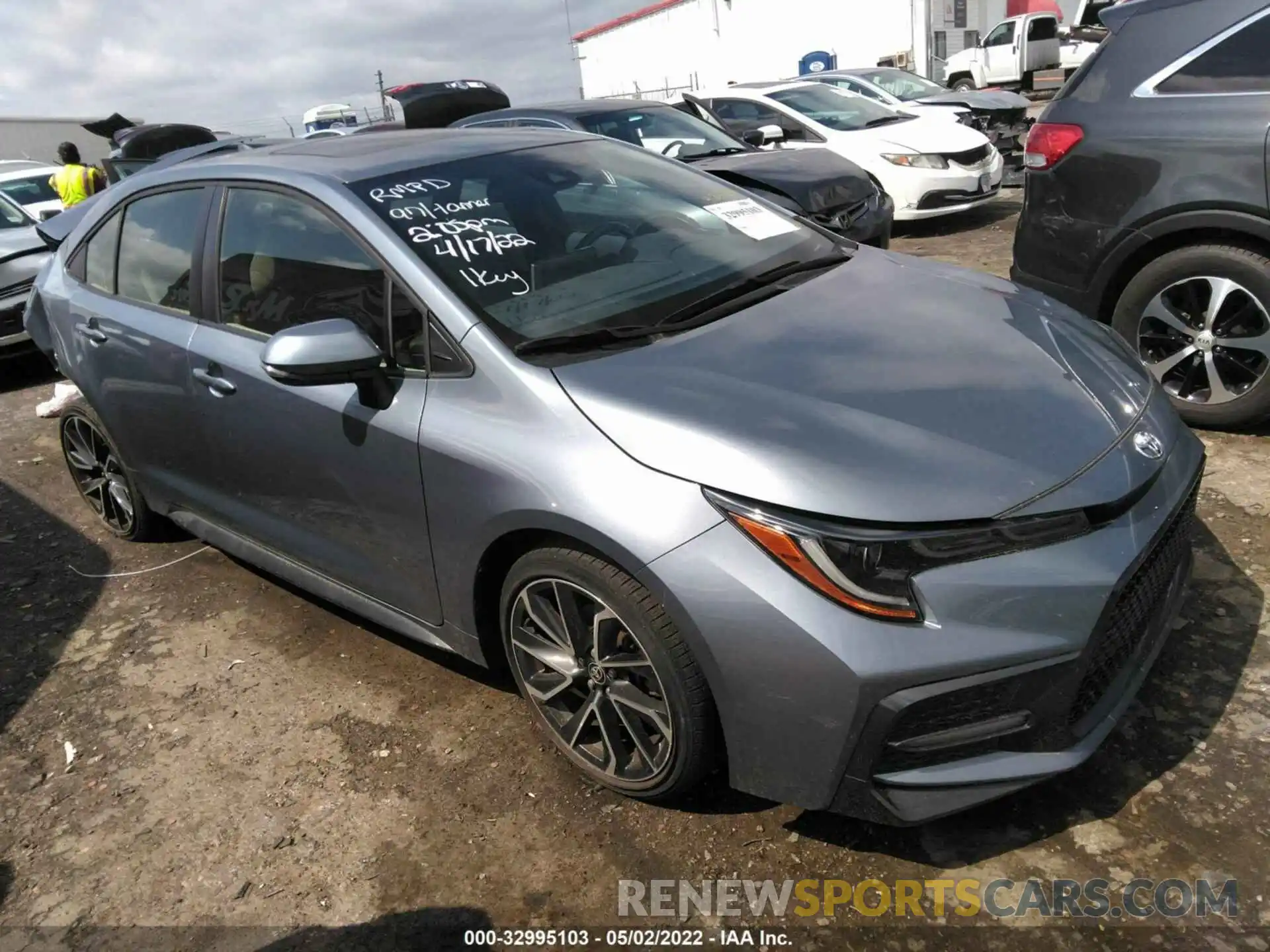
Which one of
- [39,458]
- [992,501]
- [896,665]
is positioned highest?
[992,501]

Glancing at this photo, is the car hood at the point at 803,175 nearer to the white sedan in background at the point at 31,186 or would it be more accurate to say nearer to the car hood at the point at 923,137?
the car hood at the point at 923,137

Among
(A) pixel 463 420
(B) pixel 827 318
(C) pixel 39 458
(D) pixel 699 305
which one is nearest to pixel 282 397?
(A) pixel 463 420

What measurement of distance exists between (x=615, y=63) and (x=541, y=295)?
48693mm

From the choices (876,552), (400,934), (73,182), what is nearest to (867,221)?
(876,552)

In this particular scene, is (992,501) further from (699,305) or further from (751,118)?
(751,118)

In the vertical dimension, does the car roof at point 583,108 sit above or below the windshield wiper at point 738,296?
above

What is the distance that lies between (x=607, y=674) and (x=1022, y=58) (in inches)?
922

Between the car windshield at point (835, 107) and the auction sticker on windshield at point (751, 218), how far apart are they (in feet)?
23.2

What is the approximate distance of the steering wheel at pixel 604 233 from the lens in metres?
2.81

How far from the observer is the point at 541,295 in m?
2.57

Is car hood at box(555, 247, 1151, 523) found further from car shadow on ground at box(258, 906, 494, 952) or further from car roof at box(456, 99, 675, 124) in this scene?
car roof at box(456, 99, 675, 124)

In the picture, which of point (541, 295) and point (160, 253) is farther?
point (160, 253)

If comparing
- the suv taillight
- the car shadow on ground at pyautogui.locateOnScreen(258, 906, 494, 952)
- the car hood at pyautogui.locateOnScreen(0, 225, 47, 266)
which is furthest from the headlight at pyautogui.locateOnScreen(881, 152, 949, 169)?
the car shadow on ground at pyautogui.locateOnScreen(258, 906, 494, 952)

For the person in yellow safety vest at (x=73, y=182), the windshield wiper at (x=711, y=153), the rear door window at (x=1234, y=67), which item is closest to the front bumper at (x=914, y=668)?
the rear door window at (x=1234, y=67)
